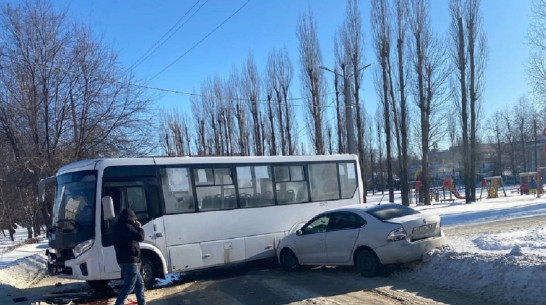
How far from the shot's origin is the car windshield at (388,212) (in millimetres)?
10141

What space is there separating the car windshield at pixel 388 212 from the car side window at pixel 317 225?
117 centimetres

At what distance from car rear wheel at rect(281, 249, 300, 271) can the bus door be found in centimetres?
300

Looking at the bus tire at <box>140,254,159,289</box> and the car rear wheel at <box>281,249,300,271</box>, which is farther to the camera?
the car rear wheel at <box>281,249,300,271</box>

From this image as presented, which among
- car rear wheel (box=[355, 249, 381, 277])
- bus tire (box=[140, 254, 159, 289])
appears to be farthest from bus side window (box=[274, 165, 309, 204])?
bus tire (box=[140, 254, 159, 289])

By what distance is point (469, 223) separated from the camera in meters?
21.4

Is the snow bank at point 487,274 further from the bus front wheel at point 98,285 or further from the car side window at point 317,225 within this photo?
the bus front wheel at point 98,285

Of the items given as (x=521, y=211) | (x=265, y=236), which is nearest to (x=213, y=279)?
(x=265, y=236)

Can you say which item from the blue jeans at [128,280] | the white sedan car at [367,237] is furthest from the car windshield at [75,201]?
the white sedan car at [367,237]

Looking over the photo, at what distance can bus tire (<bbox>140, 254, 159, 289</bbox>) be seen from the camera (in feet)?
34.0

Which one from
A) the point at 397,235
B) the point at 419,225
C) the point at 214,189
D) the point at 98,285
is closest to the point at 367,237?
the point at 397,235

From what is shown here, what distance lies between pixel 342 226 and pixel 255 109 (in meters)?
37.1

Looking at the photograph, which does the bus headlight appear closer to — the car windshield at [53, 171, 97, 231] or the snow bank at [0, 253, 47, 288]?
the car windshield at [53, 171, 97, 231]

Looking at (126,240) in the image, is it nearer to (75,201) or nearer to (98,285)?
(75,201)

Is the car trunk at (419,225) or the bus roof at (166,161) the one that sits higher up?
the bus roof at (166,161)
